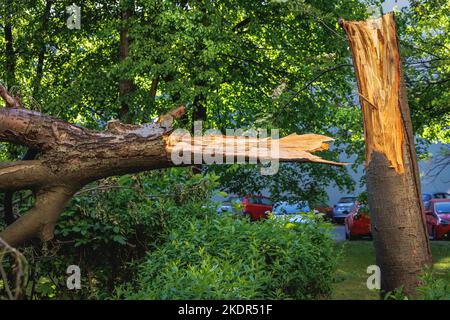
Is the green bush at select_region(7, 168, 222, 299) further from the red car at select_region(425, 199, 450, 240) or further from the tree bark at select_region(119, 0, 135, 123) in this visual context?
the red car at select_region(425, 199, 450, 240)

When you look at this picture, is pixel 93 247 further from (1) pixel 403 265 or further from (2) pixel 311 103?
(2) pixel 311 103

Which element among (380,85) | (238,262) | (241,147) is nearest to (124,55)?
(380,85)

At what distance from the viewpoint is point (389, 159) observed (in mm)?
7578

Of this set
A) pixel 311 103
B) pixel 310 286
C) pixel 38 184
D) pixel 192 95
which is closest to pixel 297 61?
pixel 311 103

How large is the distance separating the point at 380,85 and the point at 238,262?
95.1 inches

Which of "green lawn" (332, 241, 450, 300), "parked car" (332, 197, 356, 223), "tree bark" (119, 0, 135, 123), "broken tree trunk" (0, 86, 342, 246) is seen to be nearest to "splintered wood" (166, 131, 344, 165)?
"broken tree trunk" (0, 86, 342, 246)

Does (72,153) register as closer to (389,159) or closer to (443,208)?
(389,159)

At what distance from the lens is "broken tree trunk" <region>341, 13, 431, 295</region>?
7.38 meters

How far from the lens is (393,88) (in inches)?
303

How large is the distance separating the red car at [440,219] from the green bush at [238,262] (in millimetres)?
16315

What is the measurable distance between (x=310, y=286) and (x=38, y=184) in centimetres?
353

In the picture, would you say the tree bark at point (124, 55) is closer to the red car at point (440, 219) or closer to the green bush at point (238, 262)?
the green bush at point (238, 262)

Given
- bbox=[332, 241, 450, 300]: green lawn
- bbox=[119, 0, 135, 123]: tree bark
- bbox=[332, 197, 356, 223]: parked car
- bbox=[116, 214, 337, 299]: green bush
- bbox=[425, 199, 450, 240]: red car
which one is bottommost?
bbox=[332, 241, 450, 300]: green lawn

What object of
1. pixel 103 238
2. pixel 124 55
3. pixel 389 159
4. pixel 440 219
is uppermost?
pixel 124 55
